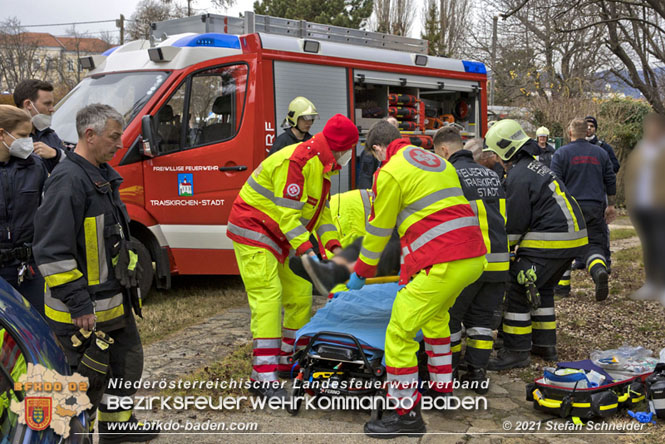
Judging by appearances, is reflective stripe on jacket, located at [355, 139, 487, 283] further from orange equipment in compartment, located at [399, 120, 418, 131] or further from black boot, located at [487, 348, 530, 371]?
orange equipment in compartment, located at [399, 120, 418, 131]

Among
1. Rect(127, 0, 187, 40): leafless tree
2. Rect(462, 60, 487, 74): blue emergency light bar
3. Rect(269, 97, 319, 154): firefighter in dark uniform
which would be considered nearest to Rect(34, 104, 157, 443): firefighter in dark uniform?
Answer: Rect(269, 97, 319, 154): firefighter in dark uniform

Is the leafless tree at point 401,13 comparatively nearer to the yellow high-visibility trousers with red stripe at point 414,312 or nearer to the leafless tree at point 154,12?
the leafless tree at point 154,12

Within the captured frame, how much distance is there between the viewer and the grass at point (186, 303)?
628 cm

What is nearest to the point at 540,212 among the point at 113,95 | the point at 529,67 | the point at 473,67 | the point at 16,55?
the point at 113,95

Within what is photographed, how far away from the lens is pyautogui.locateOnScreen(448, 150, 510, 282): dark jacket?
15.3 feet

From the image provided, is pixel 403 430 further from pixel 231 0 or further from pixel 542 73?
pixel 542 73

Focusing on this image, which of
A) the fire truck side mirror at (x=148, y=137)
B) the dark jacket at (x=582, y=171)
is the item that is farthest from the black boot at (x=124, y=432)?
the dark jacket at (x=582, y=171)

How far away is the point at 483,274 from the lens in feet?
15.5

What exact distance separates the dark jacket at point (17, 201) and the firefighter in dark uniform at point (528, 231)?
3.53 meters

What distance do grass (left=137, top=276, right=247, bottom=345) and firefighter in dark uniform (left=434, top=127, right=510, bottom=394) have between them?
3.01 meters

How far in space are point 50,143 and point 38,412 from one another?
280 centimetres

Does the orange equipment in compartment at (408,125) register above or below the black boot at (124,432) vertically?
above

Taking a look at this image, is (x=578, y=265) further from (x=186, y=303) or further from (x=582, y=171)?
(x=186, y=303)

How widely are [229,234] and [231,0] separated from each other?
9082mm
